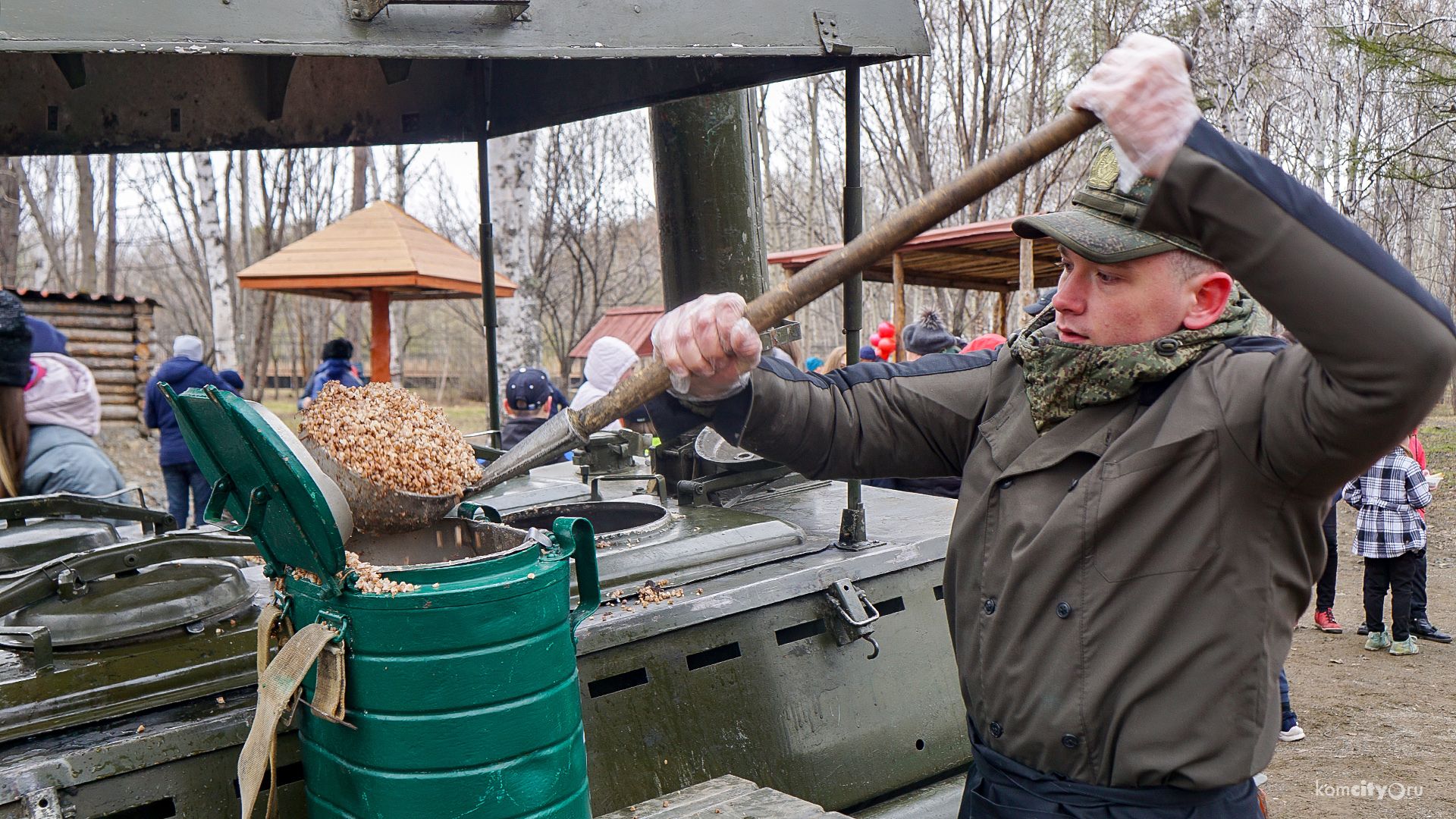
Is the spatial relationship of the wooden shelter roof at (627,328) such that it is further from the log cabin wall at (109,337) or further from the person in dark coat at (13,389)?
the person in dark coat at (13,389)

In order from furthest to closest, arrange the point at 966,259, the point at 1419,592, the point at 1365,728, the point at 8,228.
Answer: the point at 8,228 → the point at 966,259 → the point at 1419,592 → the point at 1365,728

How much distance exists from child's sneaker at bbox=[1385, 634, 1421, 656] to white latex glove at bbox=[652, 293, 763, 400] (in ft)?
22.6

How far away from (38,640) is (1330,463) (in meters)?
2.44

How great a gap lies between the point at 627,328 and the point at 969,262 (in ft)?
24.7

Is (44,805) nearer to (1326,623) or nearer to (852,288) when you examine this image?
(852,288)

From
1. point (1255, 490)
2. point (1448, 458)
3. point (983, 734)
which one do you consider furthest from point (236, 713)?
point (1448, 458)

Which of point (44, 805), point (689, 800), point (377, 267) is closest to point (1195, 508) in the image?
point (689, 800)

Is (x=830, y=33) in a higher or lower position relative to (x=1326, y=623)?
higher

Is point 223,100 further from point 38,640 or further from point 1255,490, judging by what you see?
point 1255,490

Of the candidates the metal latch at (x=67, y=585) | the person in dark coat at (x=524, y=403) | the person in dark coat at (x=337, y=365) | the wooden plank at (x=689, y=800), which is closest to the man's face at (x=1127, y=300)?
the wooden plank at (x=689, y=800)

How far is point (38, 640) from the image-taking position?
217cm

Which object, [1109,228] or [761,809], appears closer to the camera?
[1109,228]

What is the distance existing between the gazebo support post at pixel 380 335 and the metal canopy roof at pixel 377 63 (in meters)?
5.15

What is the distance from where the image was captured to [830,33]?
2684mm
